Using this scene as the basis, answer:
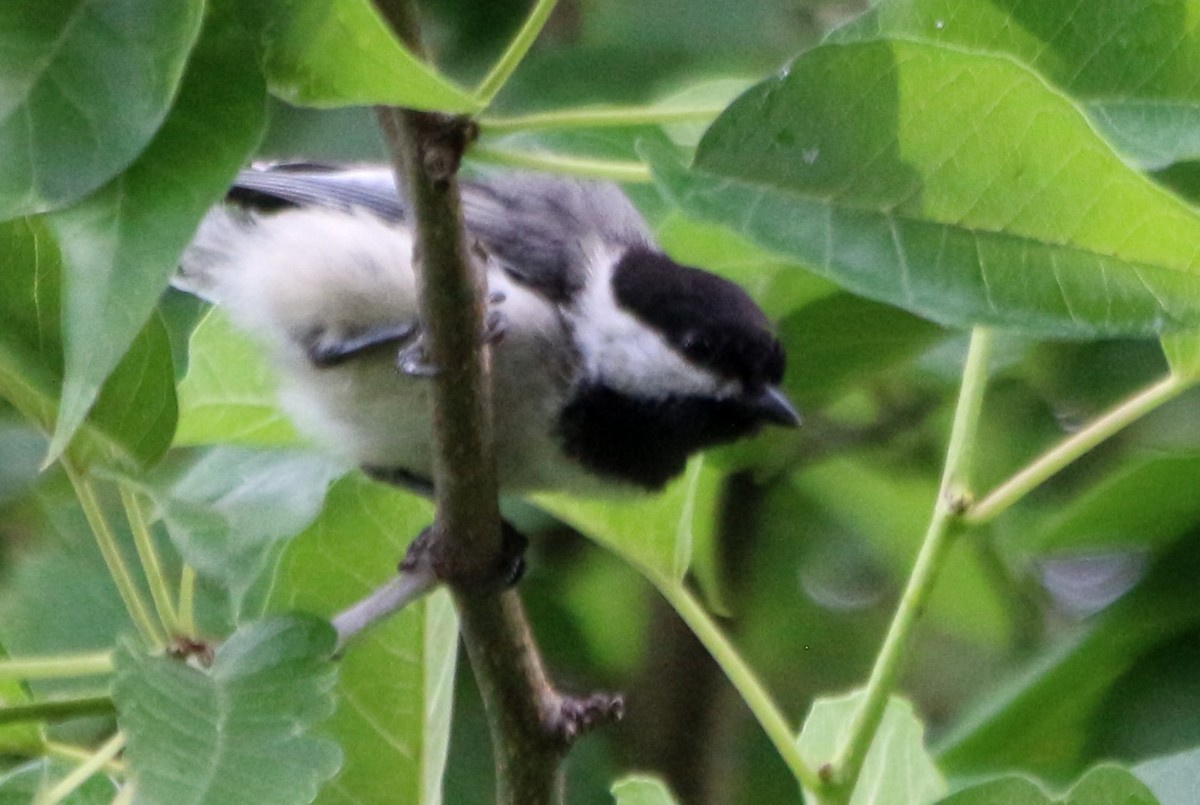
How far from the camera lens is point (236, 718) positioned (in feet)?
3.29

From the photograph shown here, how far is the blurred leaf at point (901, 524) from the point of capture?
7.50 ft

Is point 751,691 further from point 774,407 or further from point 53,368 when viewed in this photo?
point 53,368

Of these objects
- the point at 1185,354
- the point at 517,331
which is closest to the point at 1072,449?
the point at 1185,354

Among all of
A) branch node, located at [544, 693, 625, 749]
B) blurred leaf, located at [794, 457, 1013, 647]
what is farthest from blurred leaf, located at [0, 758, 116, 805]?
blurred leaf, located at [794, 457, 1013, 647]

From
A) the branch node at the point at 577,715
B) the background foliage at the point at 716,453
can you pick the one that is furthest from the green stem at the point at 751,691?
the branch node at the point at 577,715

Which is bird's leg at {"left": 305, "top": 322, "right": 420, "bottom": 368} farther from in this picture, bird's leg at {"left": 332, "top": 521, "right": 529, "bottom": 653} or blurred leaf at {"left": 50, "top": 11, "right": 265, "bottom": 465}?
blurred leaf at {"left": 50, "top": 11, "right": 265, "bottom": 465}

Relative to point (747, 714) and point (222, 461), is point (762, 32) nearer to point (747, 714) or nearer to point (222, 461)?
point (222, 461)

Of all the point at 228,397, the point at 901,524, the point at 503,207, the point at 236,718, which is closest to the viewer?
the point at 236,718

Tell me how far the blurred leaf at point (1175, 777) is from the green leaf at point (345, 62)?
3.07ft

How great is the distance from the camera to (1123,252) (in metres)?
0.87

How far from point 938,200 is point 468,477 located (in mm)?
437

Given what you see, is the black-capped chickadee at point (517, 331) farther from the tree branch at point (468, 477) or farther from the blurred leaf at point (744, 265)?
the tree branch at point (468, 477)

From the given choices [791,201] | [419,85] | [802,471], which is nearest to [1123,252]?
[791,201]

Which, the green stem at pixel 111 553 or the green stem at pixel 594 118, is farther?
the green stem at pixel 111 553
